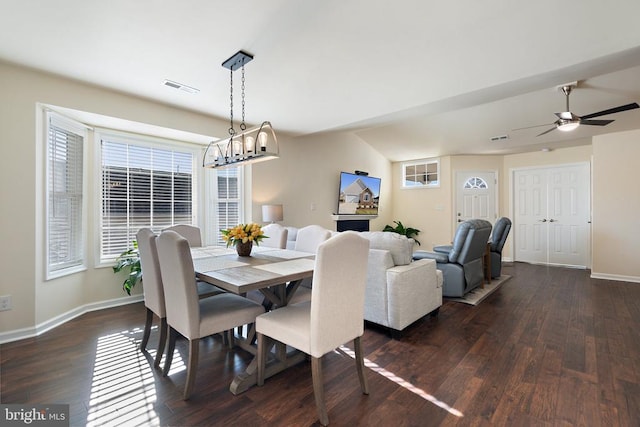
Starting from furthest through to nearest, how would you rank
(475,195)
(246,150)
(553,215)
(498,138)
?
(475,195) < (553,215) < (498,138) < (246,150)

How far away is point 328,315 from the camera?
1628 mm

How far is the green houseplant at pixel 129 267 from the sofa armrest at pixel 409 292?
2866 millimetres

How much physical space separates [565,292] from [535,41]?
3.44 m

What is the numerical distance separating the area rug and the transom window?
→ 2.59m

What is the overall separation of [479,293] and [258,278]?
341cm

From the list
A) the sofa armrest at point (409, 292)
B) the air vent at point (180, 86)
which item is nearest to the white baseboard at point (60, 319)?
the air vent at point (180, 86)

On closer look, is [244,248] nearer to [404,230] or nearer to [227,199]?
[227,199]

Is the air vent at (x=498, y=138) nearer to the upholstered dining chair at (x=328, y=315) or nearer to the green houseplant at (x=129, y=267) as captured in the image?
the upholstered dining chair at (x=328, y=315)

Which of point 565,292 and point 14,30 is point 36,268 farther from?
point 565,292

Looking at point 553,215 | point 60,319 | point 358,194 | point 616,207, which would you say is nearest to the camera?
point 60,319

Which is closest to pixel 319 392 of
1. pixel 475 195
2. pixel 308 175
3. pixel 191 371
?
pixel 191 371

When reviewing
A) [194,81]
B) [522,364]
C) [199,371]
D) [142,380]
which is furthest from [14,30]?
[522,364]

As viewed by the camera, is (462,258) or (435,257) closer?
(462,258)

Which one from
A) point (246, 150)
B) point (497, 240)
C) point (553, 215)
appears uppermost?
point (246, 150)
